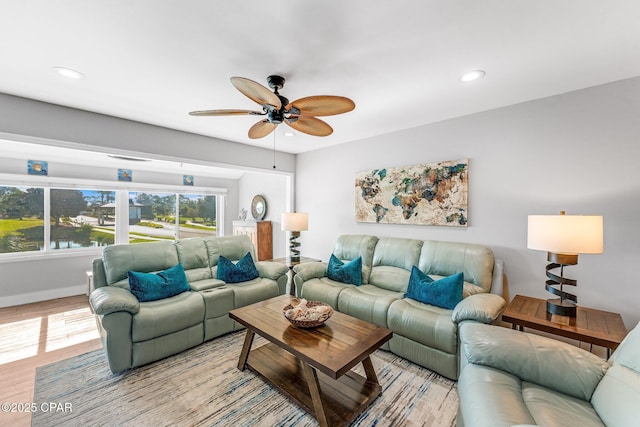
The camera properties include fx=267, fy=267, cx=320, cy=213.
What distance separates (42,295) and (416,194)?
573cm

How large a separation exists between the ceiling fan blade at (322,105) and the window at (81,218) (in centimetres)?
472

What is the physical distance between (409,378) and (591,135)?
2.64 metres

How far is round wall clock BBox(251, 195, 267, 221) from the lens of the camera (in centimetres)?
590

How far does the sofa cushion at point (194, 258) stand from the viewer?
10.8 ft

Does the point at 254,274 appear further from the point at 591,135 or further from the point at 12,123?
the point at 591,135

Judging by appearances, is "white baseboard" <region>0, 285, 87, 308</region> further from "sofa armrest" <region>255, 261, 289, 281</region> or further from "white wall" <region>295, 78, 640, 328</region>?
"white wall" <region>295, 78, 640, 328</region>

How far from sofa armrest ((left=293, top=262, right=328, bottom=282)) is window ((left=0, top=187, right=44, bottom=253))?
167 inches

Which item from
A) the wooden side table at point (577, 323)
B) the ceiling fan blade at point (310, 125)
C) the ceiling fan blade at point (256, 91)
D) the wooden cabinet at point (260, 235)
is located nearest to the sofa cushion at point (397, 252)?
the wooden side table at point (577, 323)

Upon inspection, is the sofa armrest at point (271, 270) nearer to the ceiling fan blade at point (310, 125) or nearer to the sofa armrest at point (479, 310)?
the ceiling fan blade at point (310, 125)

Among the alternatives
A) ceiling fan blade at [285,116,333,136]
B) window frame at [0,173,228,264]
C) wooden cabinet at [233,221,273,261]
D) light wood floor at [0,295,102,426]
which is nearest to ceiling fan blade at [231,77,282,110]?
ceiling fan blade at [285,116,333,136]

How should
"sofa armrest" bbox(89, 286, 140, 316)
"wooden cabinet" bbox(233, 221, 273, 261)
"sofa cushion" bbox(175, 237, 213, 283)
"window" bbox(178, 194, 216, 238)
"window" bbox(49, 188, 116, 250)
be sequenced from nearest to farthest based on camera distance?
"sofa armrest" bbox(89, 286, 140, 316) → "sofa cushion" bbox(175, 237, 213, 283) → "window" bbox(49, 188, 116, 250) → "wooden cabinet" bbox(233, 221, 273, 261) → "window" bbox(178, 194, 216, 238)

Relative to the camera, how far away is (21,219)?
4105 mm

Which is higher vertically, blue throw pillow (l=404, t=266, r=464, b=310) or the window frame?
the window frame

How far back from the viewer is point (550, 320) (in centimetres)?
202
